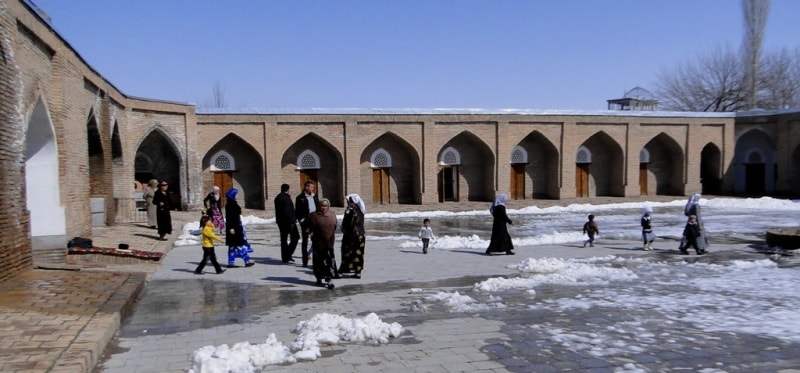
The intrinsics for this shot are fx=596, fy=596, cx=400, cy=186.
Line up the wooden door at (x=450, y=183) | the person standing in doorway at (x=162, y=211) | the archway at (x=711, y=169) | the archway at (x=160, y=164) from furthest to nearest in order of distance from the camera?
the archway at (x=711, y=169) < the wooden door at (x=450, y=183) < the archway at (x=160, y=164) < the person standing in doorway at (x=162, y=211)

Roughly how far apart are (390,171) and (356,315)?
21420 mm

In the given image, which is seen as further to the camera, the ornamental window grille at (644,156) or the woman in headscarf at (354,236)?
the ornamental window grille at (644,156)

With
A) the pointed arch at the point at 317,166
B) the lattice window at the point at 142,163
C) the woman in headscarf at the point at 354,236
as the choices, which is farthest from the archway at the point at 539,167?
the woman in headscarf at the point at 354,236

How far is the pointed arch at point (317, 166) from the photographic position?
26500mm

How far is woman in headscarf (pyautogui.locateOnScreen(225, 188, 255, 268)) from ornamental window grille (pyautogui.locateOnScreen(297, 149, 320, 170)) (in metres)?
16.2

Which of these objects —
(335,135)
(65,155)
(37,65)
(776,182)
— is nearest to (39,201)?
(65,155)

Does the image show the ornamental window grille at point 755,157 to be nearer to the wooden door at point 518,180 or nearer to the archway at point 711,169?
the archway at point 711,169

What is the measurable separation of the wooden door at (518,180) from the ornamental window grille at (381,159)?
6552 mm

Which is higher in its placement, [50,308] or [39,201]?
[39,201]

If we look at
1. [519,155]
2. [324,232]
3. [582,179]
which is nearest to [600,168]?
[582,179]

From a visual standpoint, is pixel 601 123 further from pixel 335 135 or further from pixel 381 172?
pixel 335 135

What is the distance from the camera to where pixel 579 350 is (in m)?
5.41

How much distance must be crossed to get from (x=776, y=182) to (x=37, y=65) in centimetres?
3389

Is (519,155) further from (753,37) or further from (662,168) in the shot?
(753,37)
